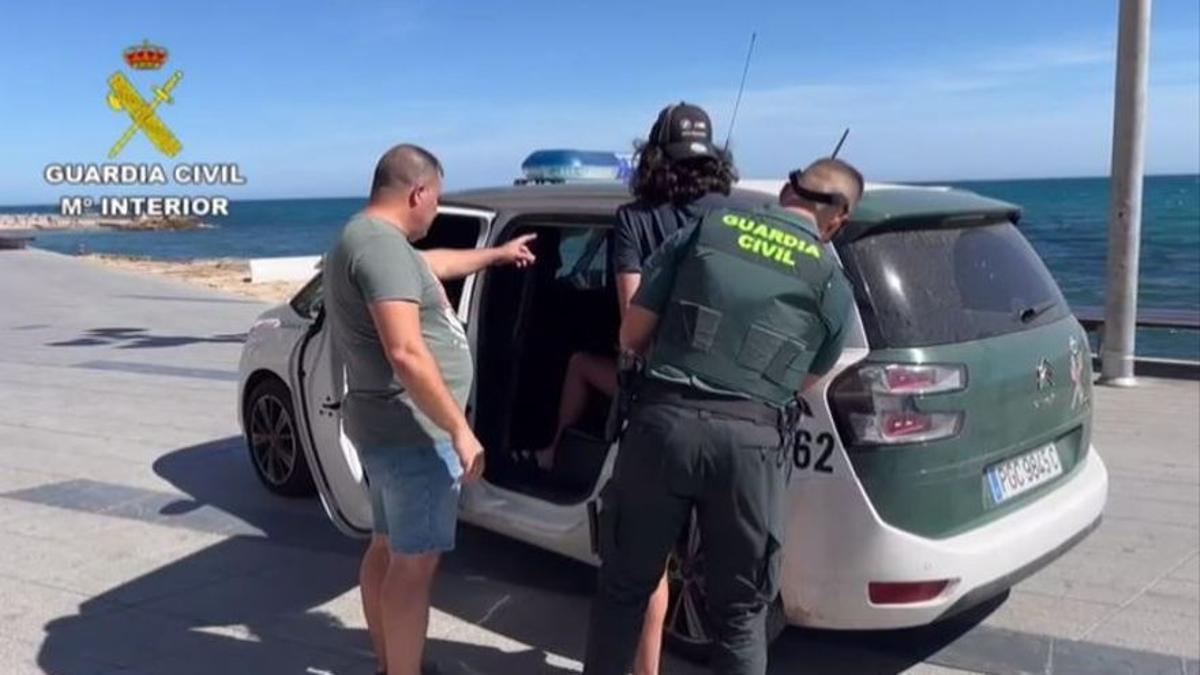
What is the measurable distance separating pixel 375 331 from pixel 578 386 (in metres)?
1.70

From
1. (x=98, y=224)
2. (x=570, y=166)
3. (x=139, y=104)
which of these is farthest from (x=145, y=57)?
(x=98, y=224)

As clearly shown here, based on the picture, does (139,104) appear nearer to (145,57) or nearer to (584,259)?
(145,57)

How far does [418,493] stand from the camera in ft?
12.4

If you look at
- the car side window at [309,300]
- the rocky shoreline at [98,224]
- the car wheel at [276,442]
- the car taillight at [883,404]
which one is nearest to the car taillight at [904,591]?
the car taillight at [883,404]

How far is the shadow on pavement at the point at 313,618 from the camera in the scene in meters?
4.56

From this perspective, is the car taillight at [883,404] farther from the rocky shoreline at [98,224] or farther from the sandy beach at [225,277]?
Result: the rocky shoreline at [98,224]

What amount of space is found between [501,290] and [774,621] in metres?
1.93

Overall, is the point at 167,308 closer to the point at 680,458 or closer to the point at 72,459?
the point at 72,459

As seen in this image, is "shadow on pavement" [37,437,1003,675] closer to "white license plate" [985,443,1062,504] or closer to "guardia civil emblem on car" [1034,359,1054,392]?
"white license plate" [985,443,1062,504]

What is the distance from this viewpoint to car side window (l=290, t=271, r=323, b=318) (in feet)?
20.8

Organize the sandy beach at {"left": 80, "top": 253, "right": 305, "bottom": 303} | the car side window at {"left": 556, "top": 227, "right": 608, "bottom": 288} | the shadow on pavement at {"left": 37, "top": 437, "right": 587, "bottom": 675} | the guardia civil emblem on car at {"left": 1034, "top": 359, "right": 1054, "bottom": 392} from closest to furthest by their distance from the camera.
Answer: the guardia civil emblem on car at {"left": 1034, "top": 359, "right": 1054, "bottom": 392}
the shadow on pavement at {"left": 37, "top": 437, "right": 587, "bottom": 675}
the car side window at {"left": 556, "top": 227, "right": 608, "bottom": 288}
the sandy beach at {"left": 80, "top": 253, "right": 305, "bottom": 303}

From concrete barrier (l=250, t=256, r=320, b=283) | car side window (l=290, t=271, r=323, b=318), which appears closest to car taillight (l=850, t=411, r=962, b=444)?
car side window (l=290, t=271, r=323, b=318)

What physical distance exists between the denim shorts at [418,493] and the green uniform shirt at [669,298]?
806mm

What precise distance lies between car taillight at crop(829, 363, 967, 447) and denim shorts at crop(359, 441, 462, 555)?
47.2 inches
